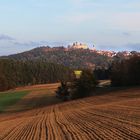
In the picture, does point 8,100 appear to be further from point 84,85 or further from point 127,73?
point 127,73

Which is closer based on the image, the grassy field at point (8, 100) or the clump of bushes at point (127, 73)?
the grassy field at point (8, 100)

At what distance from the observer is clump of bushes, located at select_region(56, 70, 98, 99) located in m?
106

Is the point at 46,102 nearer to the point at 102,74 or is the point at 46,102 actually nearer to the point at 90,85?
the point at 90,85

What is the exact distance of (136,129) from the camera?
2264 centimetres

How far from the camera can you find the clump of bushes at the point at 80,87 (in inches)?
4154

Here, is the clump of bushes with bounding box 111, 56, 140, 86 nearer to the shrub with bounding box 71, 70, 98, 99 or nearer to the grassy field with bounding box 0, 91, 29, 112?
the shrub with bounding box 71, 70, 98, 99

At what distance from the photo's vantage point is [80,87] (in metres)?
107

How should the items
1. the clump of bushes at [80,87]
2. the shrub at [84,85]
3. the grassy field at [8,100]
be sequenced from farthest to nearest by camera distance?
the clump of bushes at [80,87], the shrub at [84,85], the grassy field at [8,100]

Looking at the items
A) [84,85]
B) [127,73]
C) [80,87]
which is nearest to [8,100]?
[80,87]

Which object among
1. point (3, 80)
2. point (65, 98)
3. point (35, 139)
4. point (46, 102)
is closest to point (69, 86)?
point (65, 98)

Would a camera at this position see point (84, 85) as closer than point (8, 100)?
Yes

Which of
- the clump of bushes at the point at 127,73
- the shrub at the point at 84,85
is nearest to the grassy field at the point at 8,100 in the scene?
the shrub at the point at 84,85

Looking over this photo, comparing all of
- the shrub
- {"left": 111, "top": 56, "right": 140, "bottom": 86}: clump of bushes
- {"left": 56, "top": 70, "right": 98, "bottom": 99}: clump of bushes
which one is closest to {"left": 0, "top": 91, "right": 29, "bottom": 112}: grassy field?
{"left": 56, "top": 70, "right": 98, "bottom": 99}: clump of bushes

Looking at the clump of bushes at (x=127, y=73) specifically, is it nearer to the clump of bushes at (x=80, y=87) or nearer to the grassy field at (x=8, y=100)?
the clump of bushes at (x=80, y=87)
